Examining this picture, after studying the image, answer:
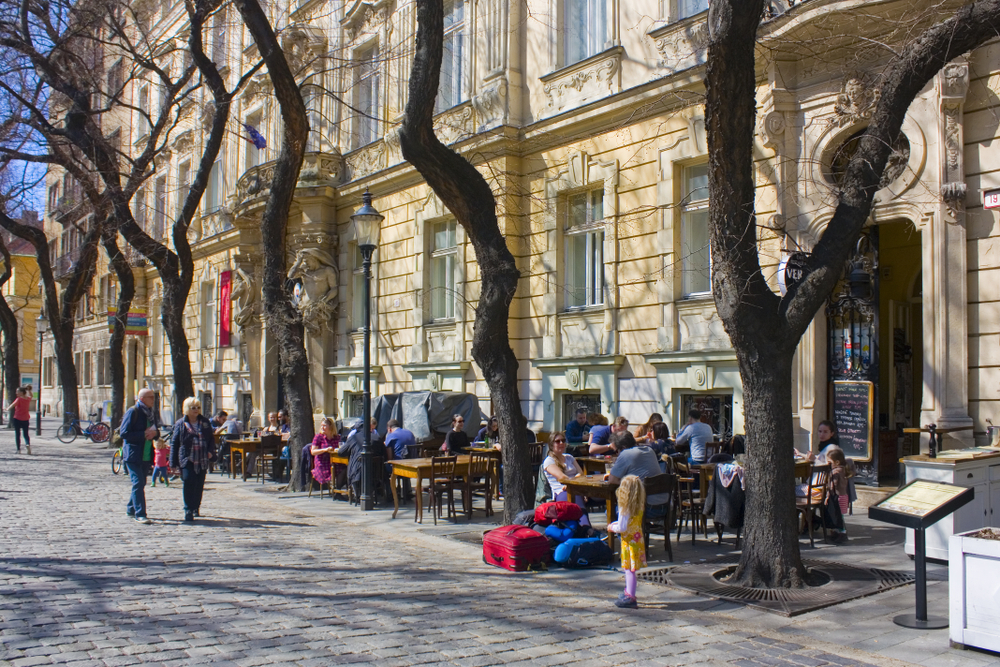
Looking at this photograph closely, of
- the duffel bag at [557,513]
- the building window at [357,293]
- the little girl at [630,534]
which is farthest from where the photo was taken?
the building window at [357,293]

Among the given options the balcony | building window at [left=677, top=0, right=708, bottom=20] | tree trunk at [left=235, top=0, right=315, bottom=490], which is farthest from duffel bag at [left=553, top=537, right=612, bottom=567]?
the balcony

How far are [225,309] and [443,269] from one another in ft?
42.4

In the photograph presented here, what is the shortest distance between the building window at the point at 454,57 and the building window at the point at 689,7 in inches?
241

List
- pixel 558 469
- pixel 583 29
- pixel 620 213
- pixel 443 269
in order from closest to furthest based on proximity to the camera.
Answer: pixel 558 469 < pixel 620 213 < pixel 583 29 < pixel 443 269

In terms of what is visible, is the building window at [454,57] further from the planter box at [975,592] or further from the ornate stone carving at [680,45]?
the planter box at [975,592]

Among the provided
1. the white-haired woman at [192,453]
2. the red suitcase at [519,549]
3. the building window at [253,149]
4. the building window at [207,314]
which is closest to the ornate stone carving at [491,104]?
the white-haired woman at [192,453]

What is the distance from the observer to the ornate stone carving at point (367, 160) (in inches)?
902

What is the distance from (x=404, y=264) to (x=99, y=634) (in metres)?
16.1

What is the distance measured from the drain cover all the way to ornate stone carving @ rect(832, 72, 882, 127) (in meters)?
7.16

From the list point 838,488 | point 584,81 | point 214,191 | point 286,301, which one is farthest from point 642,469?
point 214,191

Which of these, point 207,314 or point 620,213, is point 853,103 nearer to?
point 620,213

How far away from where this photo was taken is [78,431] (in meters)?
30.7

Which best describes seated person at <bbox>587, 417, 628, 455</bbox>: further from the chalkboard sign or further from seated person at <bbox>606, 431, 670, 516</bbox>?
seated person at <bbox>606, 431, 670, 516</bbox>

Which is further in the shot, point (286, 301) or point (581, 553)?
point (286, 301)
